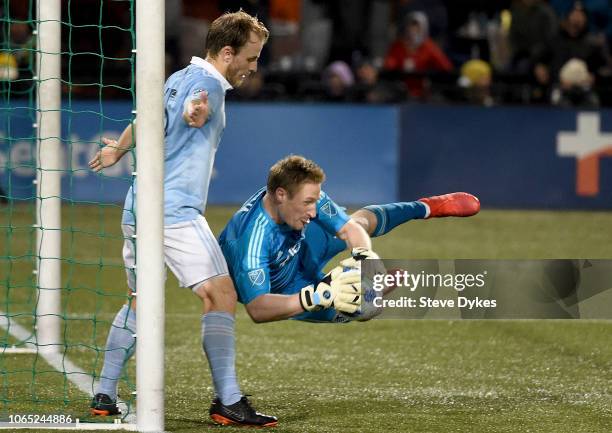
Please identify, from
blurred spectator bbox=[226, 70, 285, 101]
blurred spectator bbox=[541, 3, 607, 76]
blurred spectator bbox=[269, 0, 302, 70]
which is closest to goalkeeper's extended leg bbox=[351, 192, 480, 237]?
blurred spectator bbox=[226, 70, 285, 101]

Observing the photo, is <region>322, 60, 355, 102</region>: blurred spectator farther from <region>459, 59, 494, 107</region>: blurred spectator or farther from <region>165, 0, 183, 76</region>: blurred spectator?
<region>165, 0, 183, 76</region>: blurred spectator

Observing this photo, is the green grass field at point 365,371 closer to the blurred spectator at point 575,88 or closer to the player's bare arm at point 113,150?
the player's bare arm at point 113,150

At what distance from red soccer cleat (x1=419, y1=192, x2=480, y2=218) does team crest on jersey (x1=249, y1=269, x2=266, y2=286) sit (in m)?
1.38

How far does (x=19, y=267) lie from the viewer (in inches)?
438

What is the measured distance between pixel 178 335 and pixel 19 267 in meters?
3.14

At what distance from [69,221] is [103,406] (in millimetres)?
7826

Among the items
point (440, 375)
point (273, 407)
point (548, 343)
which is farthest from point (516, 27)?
point (273, 407)

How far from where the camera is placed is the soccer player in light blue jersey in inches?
222

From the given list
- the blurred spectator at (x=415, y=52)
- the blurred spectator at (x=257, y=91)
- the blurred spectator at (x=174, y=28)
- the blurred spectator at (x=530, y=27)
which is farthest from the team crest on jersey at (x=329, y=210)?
the blurred spectator at (x=530, y=27)

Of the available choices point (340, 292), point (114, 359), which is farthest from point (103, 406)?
point (340, 292)

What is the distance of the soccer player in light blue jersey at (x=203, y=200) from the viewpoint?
5648 millimetres

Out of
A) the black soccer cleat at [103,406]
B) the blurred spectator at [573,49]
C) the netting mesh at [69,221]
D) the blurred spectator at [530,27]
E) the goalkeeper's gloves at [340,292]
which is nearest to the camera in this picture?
the goalkeeper's gloves at [340,292]

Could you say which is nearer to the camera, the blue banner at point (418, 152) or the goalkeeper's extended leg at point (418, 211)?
the goalkeeper's extended leg at point (418, 211)

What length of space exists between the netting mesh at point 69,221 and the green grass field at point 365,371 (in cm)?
3
